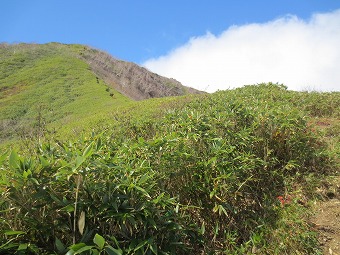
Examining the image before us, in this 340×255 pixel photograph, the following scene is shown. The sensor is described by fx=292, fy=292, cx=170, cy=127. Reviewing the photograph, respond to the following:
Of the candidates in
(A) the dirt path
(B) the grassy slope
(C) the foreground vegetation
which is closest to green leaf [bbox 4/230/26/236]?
(C) the foreground vegetation

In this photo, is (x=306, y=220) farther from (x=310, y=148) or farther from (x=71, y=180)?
(x=71, y=180)

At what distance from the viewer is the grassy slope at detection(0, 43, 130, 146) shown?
2169 centimetres

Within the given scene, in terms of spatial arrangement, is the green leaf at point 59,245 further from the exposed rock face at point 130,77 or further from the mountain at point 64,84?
the exposed rock face at point 130,77

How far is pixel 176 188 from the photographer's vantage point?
10.9 feet

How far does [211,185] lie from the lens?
3270mm

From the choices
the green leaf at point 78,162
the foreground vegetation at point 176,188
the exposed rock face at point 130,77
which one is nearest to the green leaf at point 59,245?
the foreground vegetation at point 176,188

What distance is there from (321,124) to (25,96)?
26606 mm

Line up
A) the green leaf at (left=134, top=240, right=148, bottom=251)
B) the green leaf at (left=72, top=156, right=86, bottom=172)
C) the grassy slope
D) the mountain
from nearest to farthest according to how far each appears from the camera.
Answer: the green leaf at (left=72, top=156, right=86, bottom=172), the green leaf at (left=134, top=240, right=148, bottom=251), the grassy slope, the mountain

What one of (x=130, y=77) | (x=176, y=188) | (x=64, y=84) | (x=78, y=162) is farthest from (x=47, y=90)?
(x=78, y=162)

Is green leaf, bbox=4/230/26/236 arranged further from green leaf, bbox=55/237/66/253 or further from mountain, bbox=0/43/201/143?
mountain, bbox=0/43/201/143

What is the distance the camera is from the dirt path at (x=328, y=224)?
321 cm

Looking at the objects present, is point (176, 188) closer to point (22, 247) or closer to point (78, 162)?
point (78, 162)

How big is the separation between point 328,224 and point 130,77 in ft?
123

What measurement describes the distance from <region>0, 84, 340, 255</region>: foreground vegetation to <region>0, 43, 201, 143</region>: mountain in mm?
13845
